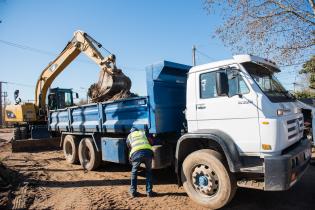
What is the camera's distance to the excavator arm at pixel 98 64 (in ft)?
29.8

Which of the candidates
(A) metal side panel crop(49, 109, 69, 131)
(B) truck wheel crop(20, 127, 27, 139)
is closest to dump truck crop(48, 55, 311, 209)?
(A) metal side panel crop(49, 109, 69, 131)

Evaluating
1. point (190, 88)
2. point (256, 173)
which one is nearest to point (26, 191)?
point (190, 88)

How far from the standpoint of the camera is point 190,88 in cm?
562

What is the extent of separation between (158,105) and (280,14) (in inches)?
267

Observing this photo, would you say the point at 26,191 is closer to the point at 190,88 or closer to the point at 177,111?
the point at 177,111

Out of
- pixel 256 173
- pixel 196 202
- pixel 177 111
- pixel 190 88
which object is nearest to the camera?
pixel 256 173

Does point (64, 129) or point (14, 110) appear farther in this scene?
point (14, 110)

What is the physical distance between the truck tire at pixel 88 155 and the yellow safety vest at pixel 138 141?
2726 millimetres

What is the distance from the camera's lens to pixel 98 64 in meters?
9.89

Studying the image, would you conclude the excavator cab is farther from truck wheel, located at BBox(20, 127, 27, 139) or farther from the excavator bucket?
the excavator bucket

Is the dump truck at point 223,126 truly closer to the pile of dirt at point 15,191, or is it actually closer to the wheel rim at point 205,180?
the wheel rim at point 205,180

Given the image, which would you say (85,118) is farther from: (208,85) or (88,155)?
(208,85)

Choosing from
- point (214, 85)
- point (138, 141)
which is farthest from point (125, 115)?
point (214, 85)

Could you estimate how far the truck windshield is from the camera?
491 cm
